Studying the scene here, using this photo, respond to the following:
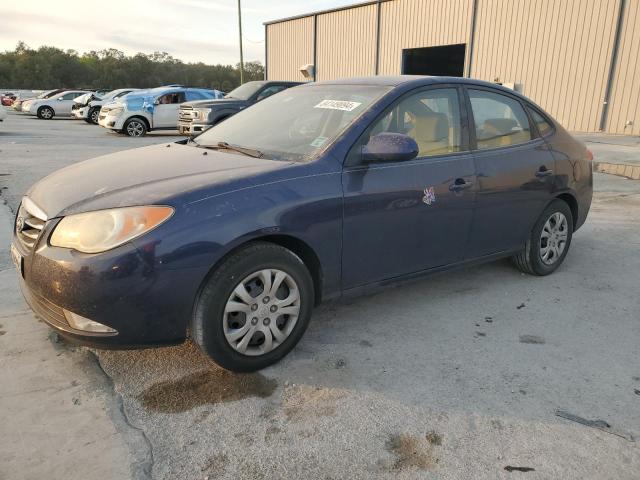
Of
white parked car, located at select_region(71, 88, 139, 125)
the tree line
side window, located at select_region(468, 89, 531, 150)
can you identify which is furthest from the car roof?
the tree line

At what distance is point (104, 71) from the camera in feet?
241

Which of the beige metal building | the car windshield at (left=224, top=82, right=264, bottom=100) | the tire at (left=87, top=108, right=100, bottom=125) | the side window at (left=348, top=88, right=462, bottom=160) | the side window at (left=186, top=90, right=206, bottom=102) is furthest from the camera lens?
the tire at (left=87, top=108, right=100, bottom=125)

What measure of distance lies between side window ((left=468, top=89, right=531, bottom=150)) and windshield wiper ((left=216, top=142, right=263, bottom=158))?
1633 millimetres

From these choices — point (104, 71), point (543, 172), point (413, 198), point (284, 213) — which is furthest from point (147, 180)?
point (104, 71)

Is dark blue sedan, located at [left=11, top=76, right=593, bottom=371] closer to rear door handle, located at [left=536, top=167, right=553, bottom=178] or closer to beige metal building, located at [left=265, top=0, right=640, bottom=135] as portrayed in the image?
rear door handle, located at [left=536, top=167, right=553, bottom=178]

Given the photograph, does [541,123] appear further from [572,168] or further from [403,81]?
[403,81]

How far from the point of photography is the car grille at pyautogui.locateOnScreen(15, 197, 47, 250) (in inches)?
106

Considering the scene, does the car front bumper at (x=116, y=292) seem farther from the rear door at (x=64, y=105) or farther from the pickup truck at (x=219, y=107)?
the rear door at (x=64, y=105)

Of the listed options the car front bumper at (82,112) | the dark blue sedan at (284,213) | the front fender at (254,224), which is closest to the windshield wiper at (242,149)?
the dark blue sedan at (284,213)

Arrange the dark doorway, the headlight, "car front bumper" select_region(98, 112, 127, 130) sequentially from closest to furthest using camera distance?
1. the headlight
2. "car front bumper" select_region(98, 112, 127, 130)
3. the dark doorway

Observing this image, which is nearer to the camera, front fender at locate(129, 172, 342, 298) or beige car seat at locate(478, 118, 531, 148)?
front fender at locate(129, 172, 342, 298)

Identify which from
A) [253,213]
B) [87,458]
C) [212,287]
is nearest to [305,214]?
[253,213]

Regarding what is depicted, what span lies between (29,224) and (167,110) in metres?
15.5

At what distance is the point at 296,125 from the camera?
11.7 feet
